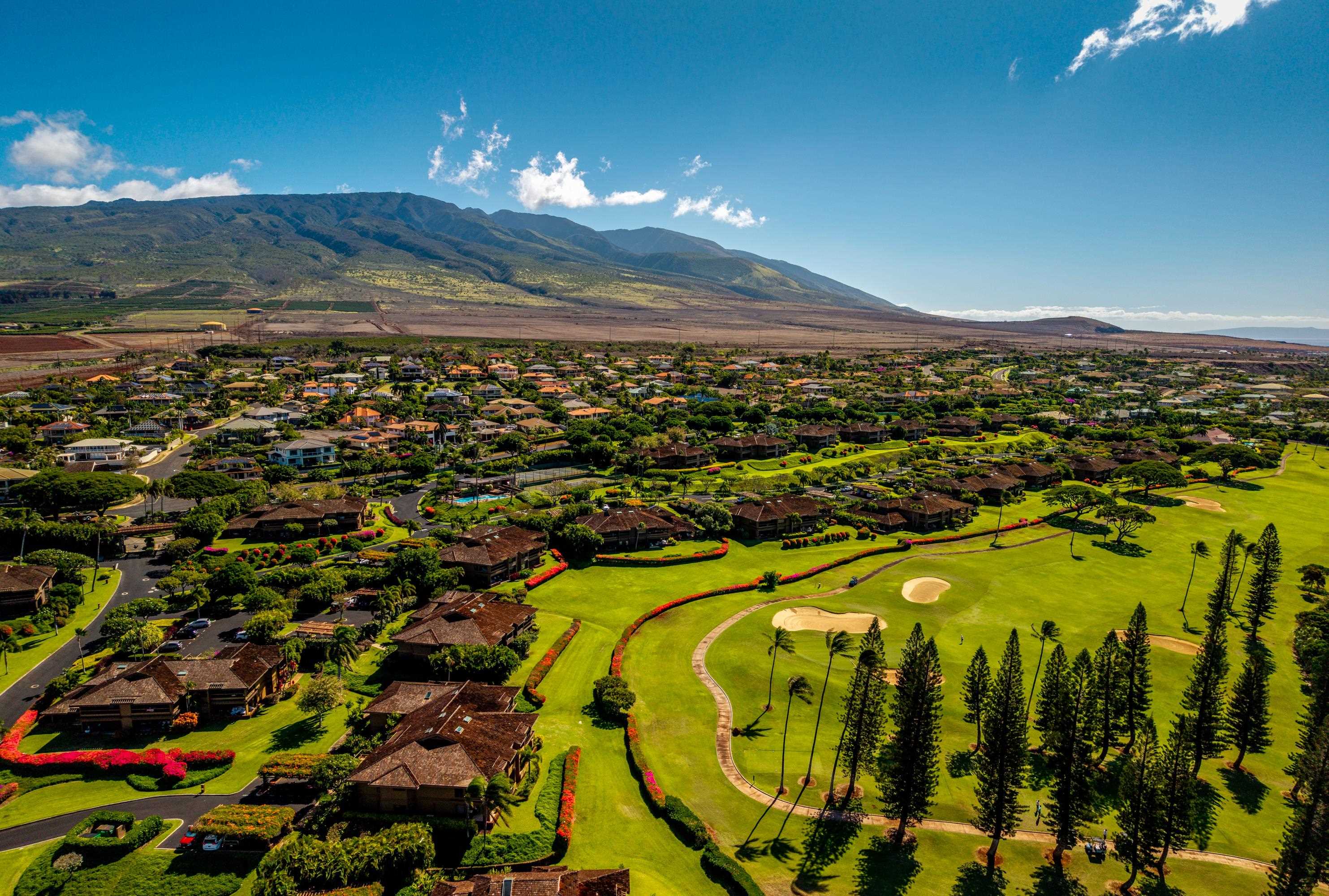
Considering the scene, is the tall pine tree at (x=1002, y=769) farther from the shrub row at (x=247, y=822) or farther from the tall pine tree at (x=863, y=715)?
the shrub row at (x=247, y=822)

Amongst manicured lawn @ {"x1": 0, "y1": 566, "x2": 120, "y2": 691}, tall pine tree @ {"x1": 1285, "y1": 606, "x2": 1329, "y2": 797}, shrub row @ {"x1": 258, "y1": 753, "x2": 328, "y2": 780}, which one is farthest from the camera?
manicured lawn @ {"x1": 0, "y1": 566, "x2": 120, "y2": 691}

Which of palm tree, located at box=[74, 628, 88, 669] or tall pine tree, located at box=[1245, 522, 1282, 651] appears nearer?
palm tree, located at box=[74, 628, 88, 669]

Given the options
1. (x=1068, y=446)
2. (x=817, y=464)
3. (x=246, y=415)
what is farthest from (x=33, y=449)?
(x=1068, y=446)

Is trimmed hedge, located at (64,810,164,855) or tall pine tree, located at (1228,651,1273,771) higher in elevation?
tall pine tree, located at (1228,651,1273,771)

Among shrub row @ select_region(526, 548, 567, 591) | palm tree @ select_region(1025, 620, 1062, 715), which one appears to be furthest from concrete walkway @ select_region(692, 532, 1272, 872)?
shrub row @ select_region(526, 548, 567, 591)

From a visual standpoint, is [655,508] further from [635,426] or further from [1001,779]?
[1001,779]

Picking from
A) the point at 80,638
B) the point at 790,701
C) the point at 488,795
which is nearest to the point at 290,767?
the point at 488,795

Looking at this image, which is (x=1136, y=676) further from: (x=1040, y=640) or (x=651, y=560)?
(x=651, y=560)

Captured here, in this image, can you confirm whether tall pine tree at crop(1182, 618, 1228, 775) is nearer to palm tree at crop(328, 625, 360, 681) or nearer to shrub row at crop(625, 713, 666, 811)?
shrub row at crop(625, 713, 666, 811)

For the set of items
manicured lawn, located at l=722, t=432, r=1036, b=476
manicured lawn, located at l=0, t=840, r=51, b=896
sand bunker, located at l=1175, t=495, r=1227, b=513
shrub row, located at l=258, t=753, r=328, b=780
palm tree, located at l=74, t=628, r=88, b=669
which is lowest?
manicured lawn, located at l=0, t=840, r=51, b=896
